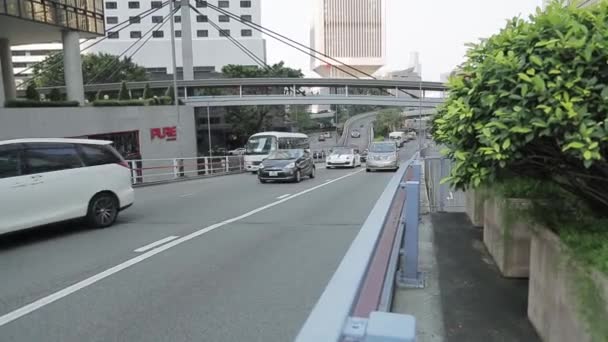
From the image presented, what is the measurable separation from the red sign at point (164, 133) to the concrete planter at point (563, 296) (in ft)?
95.5

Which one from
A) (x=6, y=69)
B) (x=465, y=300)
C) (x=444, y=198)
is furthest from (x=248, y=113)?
(x=465, y=300)

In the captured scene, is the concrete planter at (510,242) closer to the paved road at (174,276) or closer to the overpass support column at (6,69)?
the paved road at (174,276)

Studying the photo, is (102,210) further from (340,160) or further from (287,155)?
(340,160)

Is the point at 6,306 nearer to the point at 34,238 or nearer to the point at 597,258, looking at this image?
the point at 34,238

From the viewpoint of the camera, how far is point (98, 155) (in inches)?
362

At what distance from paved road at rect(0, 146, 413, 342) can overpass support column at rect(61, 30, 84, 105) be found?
2054 centimetres

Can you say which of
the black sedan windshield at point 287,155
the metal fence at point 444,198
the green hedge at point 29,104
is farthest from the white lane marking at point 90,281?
the green hedge at point 29,104

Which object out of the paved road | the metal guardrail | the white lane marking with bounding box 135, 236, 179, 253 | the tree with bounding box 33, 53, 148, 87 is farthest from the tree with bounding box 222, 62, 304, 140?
the metal guardrail

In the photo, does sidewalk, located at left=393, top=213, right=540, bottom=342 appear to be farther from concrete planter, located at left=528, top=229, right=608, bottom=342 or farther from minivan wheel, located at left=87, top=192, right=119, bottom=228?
minivan wheel, located at left=87, top=192, right=119, bottom=228

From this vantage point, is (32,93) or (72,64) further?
(72,64)

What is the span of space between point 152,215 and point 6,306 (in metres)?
5.89

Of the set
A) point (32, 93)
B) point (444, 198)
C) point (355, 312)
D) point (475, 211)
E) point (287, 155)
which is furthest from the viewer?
point (32, 93)

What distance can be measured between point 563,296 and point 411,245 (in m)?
1.69

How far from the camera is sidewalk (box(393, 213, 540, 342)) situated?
12.9ft
